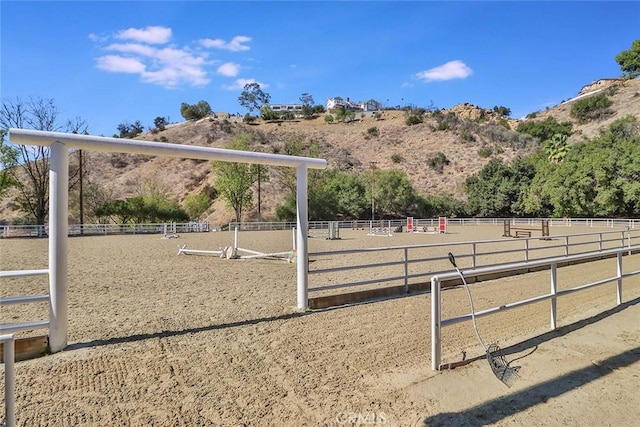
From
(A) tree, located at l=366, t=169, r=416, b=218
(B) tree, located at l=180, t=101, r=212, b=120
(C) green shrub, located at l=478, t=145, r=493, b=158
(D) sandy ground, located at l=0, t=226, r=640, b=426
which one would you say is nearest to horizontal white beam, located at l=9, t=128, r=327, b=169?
(D) sandy ground, located at l=0, t=226, r=640, b=426

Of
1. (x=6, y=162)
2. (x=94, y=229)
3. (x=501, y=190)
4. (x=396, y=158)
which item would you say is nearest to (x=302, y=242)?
(x=94, y=229)

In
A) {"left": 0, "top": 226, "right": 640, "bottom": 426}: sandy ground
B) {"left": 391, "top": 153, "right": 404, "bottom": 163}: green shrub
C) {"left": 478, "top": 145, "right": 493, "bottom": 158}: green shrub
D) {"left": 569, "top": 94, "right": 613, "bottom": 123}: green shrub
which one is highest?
{"left": 569, "top": 94, "right": 613, "bottom": 123}: green shrub

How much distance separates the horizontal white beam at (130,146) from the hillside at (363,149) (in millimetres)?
51346

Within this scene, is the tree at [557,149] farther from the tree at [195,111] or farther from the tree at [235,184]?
the tree at [195,111]

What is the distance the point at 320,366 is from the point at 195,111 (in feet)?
418

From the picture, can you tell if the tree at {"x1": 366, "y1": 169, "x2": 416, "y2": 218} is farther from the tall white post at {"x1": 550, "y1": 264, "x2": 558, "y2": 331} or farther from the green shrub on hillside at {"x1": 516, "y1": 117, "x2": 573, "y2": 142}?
the tall white post at {"x1": 550, "y1": 264, "x2": 558, "y2": 331}

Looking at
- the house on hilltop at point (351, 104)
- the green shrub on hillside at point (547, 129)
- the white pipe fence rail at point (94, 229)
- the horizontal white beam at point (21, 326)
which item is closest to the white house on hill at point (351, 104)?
the house on hilltop at point (351, 104)

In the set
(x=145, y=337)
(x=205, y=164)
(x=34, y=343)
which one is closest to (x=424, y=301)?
(x=145, y=337)

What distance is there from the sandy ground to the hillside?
168ft

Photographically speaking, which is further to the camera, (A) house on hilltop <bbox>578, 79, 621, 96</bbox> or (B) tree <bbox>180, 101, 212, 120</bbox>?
(A) house on hilltop <bbox>578, 79, 621, 96</bbox>

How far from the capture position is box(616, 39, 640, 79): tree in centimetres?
10338

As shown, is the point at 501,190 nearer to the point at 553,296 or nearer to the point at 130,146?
the point at 553,296

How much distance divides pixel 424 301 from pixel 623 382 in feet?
12.3

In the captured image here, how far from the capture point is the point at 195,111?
397ft
